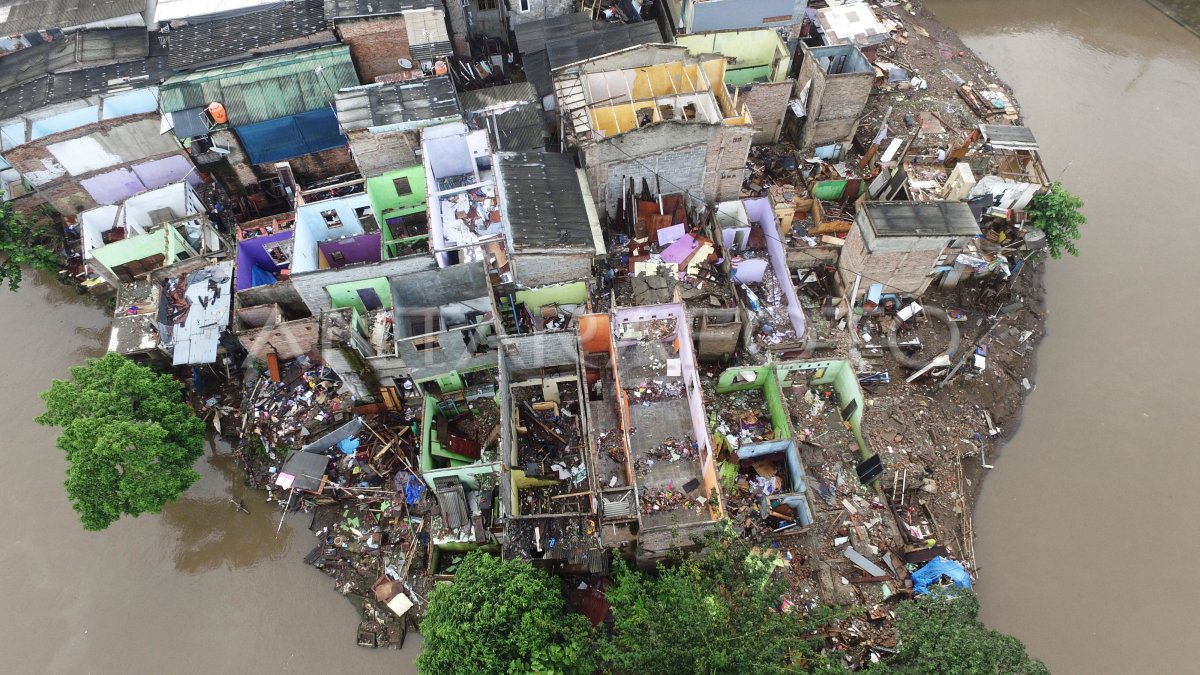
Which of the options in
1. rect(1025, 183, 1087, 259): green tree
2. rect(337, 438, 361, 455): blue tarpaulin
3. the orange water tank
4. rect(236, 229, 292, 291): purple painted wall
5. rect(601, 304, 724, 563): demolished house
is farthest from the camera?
the orange water tank

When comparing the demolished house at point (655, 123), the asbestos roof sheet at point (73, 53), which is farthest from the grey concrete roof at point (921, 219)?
the asbestos roof sheet at point (73, 53)

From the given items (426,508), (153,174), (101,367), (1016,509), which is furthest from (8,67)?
(1016,509)

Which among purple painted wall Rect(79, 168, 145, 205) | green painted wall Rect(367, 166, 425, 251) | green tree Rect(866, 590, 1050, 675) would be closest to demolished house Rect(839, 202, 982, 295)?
green tree Rect(866, 590, 1050, 675)

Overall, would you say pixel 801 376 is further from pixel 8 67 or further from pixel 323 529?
pixel 8 67

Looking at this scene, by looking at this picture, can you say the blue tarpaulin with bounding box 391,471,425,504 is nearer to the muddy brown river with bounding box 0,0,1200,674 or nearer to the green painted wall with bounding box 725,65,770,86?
the muddy brown river with bounding box 0,0,1200,674

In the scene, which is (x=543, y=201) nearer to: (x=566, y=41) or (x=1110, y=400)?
(x=566, y=41)

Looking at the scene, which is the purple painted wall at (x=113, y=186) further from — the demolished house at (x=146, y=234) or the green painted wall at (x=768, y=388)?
the green painted wall at (x=768, y=388)

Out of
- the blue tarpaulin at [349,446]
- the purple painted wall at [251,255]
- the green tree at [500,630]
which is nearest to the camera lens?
the green tree at [500,630]
